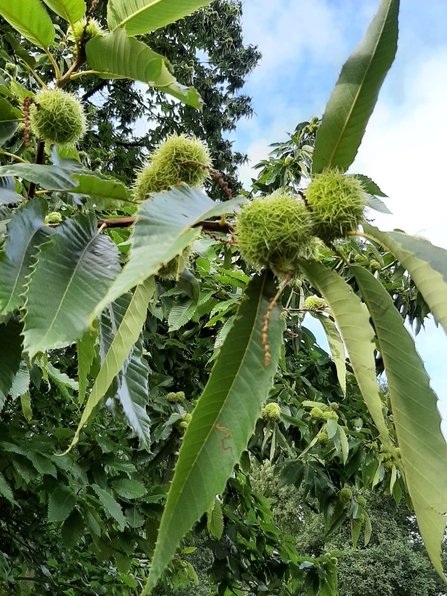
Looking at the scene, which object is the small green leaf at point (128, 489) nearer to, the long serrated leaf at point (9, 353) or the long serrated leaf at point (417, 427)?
the long serrated leaf at point (9, 353)

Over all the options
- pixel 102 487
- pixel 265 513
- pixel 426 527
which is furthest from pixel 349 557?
pixel 426 527

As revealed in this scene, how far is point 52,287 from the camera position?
0.58m

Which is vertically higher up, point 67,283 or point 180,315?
point 180,315

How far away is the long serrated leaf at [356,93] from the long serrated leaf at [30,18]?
498 millimetres

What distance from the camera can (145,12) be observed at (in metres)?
0.80

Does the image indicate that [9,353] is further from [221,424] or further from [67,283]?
[221,424]

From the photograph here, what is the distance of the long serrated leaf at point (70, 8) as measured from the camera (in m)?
0.80

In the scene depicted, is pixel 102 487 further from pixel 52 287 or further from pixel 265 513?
pixel 52 287

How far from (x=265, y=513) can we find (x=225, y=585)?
1.40 feet

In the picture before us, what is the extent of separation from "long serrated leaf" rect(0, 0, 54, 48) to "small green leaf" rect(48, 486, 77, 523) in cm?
142

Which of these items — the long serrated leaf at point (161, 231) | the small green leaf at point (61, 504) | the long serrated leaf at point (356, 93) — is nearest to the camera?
the long serrated leaf at point (161, 231)

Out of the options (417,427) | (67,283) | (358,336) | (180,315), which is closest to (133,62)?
(67,283)

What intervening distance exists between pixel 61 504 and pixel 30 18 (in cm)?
148

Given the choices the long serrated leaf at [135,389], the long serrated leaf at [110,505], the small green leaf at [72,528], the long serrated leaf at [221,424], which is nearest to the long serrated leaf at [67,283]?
the long serrated leaf at [221,424]
